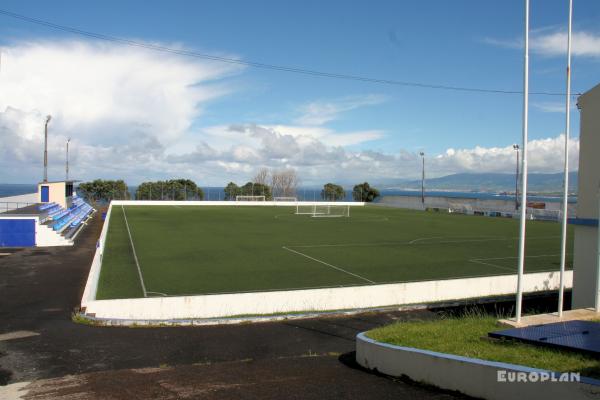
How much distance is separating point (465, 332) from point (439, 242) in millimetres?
23444

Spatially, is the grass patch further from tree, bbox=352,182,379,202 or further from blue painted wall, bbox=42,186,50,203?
tree, bbox=352,182,379,202

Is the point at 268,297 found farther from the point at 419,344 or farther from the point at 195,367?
the point at 419,344

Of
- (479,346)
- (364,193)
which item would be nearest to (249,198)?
(364,193)

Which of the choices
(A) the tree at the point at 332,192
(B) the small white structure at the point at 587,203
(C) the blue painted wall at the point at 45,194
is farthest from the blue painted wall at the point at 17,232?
(A) the tree at the point at 332,192

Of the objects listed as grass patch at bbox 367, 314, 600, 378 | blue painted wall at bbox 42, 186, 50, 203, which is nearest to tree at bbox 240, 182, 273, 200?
blue painted wall at bbox 42, 186, 50, 203

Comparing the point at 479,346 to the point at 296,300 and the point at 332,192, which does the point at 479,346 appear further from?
the point at 332,192

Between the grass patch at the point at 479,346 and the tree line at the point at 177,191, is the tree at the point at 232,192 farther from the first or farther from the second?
the grass patch at the point at 479,346

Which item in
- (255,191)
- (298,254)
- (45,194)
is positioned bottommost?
(298,254)

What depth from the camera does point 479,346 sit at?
7.27 m

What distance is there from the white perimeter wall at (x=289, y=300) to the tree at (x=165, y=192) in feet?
173

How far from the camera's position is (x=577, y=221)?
44.9ft

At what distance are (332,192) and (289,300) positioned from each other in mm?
65322

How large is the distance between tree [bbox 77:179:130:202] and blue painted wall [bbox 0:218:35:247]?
42163mm

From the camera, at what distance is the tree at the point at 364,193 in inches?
3287
